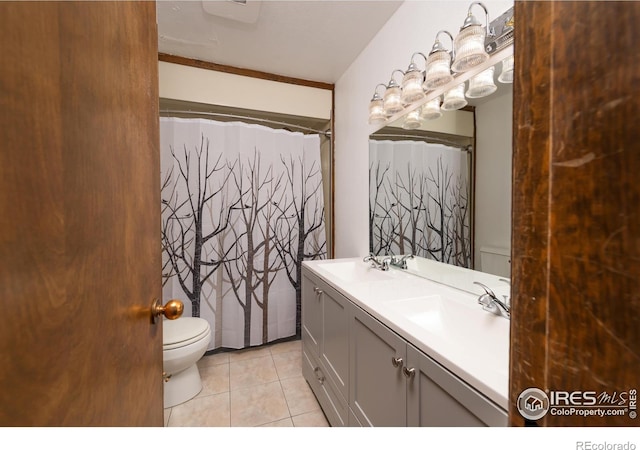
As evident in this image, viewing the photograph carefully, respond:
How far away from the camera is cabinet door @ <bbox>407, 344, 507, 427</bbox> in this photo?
560mm

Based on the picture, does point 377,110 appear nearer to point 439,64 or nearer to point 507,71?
point 439,64

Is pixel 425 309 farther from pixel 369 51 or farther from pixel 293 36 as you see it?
pixel 293 36

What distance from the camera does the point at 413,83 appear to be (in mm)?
1323

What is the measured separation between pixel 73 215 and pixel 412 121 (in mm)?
1559

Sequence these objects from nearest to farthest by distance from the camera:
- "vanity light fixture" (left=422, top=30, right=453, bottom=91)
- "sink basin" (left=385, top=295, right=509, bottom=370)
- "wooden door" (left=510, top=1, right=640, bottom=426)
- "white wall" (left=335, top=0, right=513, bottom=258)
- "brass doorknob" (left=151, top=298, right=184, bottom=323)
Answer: "wooden door" (left=510, top=1, right=640, bottom=426) < "brass doorknob" (left=151, top=298, right=184, bottom=323) < "sink basin" (left=385, top=295, right=509, bottom=370) < "vanity light fixture" (left=422, top=30, right=453, bottom=91) < "white wall" (left=335, top=0, right=513, bottom=258)

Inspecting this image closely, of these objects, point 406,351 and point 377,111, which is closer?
point 406,351

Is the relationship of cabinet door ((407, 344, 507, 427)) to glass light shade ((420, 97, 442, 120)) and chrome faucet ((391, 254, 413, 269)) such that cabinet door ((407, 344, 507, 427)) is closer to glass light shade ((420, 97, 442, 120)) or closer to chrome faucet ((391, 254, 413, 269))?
chrome faucet ((391, 254, 413, 269))

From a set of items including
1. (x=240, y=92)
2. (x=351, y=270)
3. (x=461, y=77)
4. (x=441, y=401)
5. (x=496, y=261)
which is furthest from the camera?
(x=240, y=92)

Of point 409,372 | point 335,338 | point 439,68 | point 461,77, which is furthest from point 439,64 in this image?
point 335,338

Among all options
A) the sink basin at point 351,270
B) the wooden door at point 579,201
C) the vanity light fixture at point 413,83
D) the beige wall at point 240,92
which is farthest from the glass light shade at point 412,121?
the wooden door at point 579,201

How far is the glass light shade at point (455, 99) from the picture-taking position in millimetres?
1181

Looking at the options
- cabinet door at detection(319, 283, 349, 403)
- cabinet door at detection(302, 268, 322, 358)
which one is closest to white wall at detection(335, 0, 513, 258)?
cabinet door at detection(302, 268, 322, 358)

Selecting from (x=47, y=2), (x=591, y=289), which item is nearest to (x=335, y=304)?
(x=591, y=289)

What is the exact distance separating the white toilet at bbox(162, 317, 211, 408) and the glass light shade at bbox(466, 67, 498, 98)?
1968 mm
